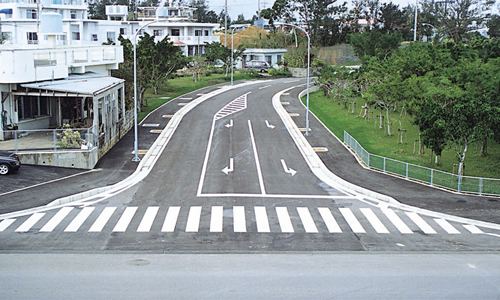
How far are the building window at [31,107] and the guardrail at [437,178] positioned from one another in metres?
22.0

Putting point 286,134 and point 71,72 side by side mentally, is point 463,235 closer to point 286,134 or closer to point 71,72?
point 286,134

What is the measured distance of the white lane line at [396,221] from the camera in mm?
22734

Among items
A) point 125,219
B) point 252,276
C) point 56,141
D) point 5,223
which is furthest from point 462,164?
point 5,223

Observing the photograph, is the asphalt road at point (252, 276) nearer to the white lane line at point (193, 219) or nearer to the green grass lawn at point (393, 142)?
the white lane line at point (193, 219)

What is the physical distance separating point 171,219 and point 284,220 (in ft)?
15.6

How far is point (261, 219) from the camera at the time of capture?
23.6 metres

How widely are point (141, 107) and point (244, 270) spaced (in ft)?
117

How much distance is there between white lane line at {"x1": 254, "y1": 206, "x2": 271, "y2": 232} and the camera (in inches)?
885

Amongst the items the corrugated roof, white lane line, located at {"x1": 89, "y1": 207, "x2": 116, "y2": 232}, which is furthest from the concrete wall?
white lane line, located at {"x1": 89, "y1": 207, "x2": 116, "y2": 232}

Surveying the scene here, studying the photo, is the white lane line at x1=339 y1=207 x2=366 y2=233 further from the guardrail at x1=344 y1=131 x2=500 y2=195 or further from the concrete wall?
the concrete wall

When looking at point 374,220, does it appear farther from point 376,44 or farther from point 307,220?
point 376,44

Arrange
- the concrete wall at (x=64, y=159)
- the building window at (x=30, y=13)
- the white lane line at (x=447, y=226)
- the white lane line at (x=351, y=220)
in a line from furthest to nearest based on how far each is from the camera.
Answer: the building window at (x=30, y=13), the concrete wall at (x=64, y=159), the white lane line at (x=447, y=226), the white lane line at (x=351, y=220)

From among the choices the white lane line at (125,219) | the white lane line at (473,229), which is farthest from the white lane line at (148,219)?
the white lane line at (473,229)

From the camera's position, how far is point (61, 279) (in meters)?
16.5
